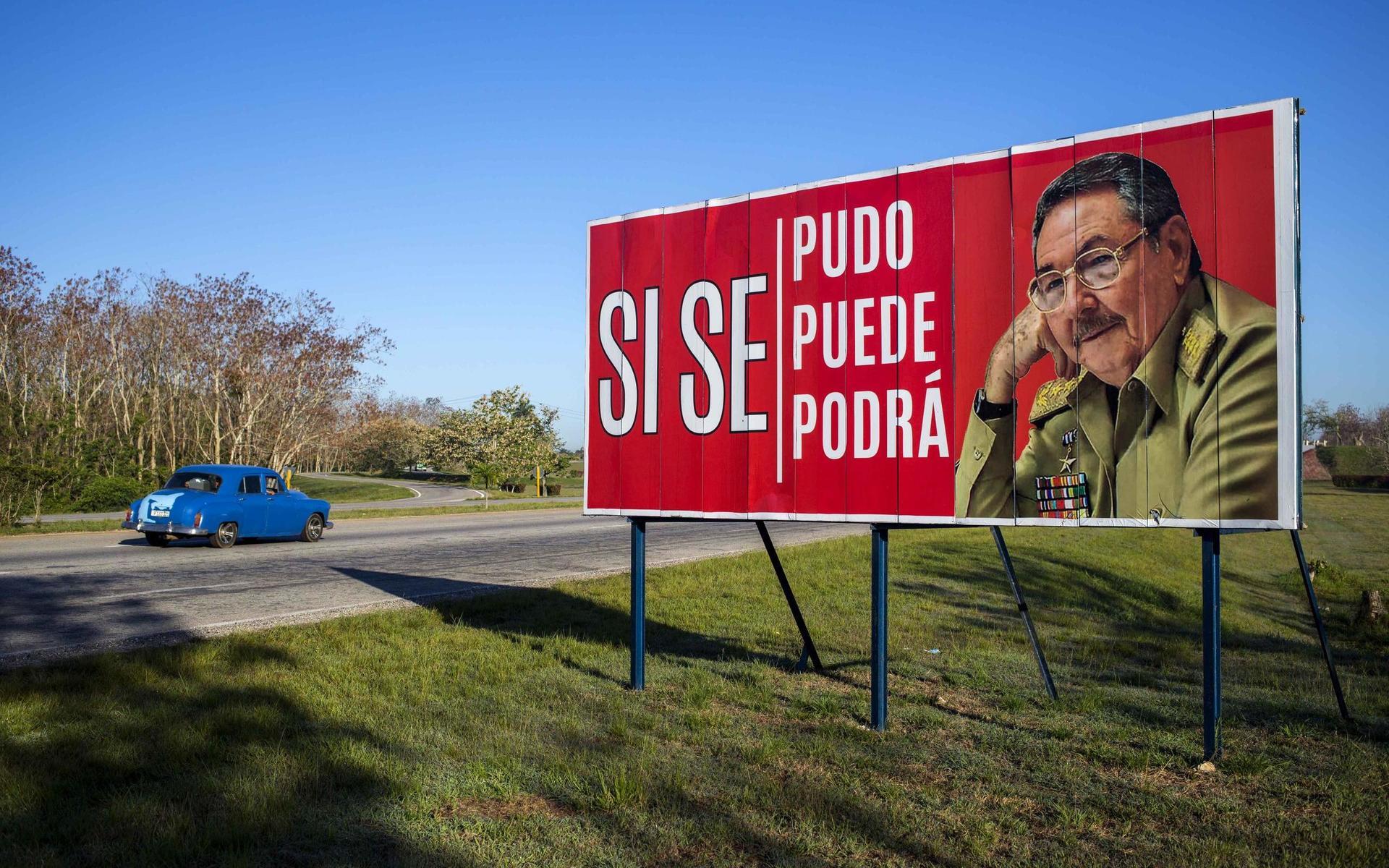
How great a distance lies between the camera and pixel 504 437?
2392 inches

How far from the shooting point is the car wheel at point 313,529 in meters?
21.6

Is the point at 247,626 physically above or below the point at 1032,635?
below

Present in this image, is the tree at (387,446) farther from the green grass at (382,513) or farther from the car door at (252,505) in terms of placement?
the car door at (252,505)

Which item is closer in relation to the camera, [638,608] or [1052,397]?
[1052,397]

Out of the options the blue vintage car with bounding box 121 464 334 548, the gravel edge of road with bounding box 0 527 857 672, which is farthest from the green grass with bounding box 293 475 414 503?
the gravel edge of road with bounding box 0 527 857 672

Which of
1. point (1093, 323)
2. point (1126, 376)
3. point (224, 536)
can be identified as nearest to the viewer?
point (1126, 376)

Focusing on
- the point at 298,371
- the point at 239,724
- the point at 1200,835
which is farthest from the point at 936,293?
the point at 298,371

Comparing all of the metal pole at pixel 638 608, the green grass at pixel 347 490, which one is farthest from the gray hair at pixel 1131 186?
the green grass at pixel 347 490

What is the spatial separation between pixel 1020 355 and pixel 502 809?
13.6 ft

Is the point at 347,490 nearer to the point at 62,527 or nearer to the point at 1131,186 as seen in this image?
the point at 62,527

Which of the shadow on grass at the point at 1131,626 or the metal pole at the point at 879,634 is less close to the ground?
the metal pole at the point at 879,634

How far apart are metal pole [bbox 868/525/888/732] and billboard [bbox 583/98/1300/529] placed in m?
0.23

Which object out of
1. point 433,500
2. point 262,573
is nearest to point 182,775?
Result: point 262,573

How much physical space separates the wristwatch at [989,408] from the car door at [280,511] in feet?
57.9
